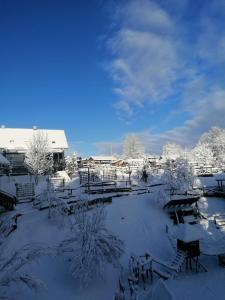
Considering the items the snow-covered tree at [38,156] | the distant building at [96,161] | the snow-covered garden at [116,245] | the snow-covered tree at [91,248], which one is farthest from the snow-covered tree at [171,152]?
the snow-covered tree at [91,248]

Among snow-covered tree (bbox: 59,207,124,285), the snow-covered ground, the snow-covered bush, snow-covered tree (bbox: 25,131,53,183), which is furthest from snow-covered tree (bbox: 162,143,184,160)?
snow-covered tree (bbox: 59,207,124,285)

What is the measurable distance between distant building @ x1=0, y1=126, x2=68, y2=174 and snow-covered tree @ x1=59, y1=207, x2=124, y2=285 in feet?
97.1

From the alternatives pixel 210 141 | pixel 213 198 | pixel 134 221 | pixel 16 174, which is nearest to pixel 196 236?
pixel 134 221

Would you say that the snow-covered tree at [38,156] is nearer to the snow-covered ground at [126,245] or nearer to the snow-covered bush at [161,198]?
the snow-covered ground at [126,245]

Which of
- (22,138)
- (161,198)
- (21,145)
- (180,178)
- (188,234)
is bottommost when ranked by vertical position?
(188,234)

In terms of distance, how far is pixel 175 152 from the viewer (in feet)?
257

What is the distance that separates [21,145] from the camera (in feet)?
146

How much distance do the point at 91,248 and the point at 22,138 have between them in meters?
36.7

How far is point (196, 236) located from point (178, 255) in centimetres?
150

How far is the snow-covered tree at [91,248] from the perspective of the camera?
1273 cm

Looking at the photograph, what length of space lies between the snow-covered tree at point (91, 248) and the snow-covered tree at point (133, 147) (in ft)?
224

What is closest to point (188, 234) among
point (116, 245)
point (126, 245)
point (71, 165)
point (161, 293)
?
point (126, 245)

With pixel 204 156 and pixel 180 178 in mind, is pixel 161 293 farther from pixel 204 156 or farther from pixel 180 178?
pixel 204 156

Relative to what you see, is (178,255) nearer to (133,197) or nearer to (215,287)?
(215,287)
